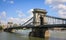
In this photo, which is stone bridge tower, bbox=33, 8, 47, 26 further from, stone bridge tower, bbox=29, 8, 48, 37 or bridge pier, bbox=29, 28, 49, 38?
bridge pier, bbox=29, 28, 49, 38

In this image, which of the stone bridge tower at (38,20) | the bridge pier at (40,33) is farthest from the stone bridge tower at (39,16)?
the bridge pier at (40,33)

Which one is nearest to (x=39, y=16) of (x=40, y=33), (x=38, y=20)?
(x=38, y=20)

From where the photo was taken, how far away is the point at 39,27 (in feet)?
201

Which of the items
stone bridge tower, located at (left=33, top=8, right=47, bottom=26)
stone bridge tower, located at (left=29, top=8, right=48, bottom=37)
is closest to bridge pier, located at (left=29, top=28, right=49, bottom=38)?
stone bridge tower, located at (left=29, top=8, right=48, bottom=37)

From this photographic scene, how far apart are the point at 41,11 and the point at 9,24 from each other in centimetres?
7234

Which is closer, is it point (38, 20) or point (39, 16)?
point (38, 20)

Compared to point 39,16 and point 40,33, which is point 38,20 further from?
point 40,33

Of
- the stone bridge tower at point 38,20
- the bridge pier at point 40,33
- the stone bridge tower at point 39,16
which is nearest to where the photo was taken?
the bridge pier at point 40,33

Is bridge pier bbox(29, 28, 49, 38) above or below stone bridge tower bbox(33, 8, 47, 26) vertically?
below

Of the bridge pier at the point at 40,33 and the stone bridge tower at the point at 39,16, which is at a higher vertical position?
the stone bridge tower at the point at 39,16

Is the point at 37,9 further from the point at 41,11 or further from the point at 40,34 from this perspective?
the point at 40,34

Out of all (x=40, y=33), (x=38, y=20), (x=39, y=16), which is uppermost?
(x=39, y=16)

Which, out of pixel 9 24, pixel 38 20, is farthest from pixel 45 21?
pixel 9 24

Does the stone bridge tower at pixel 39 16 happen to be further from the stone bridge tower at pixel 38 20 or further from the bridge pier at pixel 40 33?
the bridge pier at pixel 40 33
